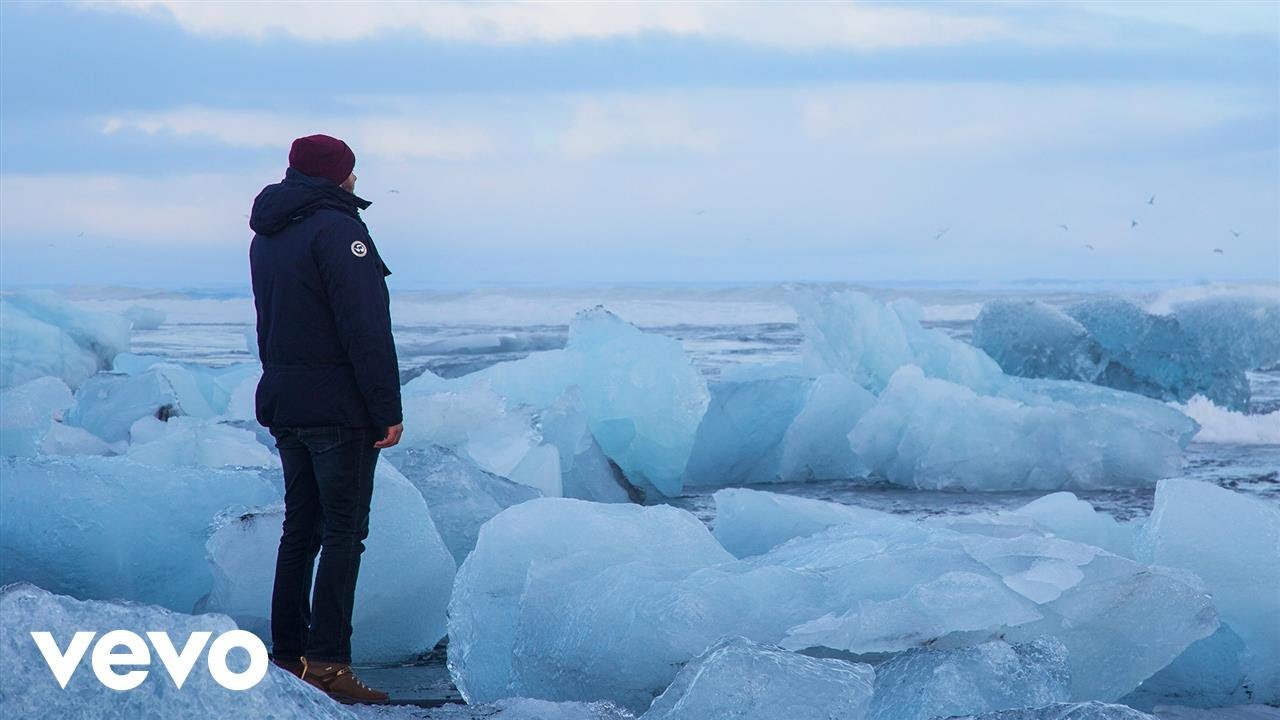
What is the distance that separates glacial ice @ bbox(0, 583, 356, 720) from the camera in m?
2.16

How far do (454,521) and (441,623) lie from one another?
58 cm

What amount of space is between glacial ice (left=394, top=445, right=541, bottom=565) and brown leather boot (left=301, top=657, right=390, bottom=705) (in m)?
1.53

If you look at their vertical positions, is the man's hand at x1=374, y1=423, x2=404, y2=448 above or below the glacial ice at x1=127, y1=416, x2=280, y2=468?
above

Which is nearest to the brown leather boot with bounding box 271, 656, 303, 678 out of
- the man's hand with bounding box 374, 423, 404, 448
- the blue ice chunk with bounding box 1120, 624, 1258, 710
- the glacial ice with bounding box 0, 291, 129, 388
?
the man's hand with bounding box 374, 423, 404, 448

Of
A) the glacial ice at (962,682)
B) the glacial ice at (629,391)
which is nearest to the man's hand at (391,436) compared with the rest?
the glacial ice at (962,682)

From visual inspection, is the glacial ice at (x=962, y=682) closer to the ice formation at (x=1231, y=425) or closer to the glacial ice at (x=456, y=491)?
the glacial ice at (x=456, y=491)

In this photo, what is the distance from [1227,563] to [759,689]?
2.07m

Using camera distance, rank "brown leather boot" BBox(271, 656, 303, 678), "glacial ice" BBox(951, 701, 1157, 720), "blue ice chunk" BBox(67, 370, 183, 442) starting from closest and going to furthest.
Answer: "glacial ice" BBox(951, 701, 1157, 720) → "brown leather boot" BBox(271, 656, 303, 678) → "blue ice chunk" BBox(67, 370, 183, 442)

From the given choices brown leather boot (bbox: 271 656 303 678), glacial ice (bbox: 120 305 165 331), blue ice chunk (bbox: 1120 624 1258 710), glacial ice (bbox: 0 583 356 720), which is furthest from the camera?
glacial ice (bbox: 120 305 165 331)

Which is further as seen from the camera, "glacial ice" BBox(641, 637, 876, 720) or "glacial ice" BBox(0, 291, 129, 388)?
"glacial ice" BBox(0, 291, 129, 388)

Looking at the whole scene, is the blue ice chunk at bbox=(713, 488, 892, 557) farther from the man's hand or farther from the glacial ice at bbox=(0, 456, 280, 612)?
the man's hand

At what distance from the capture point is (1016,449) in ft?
25.8

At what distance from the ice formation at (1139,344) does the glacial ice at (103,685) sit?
10.3 m

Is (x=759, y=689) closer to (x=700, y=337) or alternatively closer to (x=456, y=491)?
(x=456, y=491)
